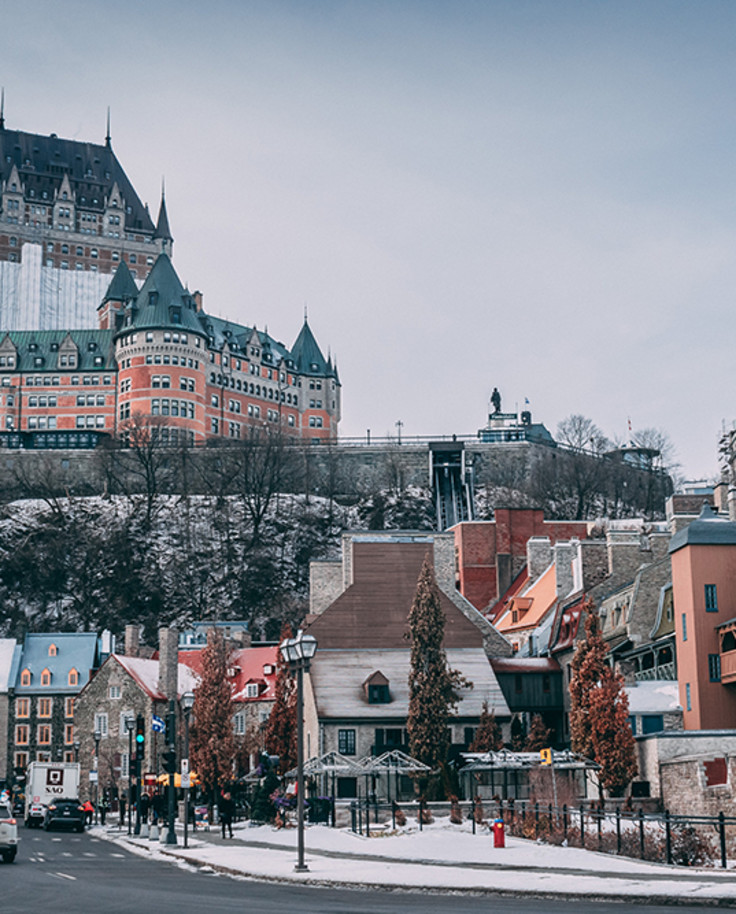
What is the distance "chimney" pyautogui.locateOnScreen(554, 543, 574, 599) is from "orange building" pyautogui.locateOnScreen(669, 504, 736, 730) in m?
20.0

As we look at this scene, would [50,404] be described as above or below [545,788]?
above

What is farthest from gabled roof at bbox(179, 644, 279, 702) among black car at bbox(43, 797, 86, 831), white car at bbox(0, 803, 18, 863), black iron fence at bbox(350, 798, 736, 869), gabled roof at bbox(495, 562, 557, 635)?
white car at bbox(0, 803, 18, 863)

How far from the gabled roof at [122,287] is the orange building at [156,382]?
449cm

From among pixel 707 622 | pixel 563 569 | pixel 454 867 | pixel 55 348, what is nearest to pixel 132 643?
pixel 563 569

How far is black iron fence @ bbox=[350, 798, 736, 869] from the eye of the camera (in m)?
26.8

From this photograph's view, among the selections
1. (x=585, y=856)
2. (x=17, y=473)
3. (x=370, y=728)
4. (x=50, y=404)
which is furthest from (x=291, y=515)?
(x=585, y=856)

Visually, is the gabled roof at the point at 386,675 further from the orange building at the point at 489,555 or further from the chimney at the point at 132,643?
the chimney at the point at 132,643

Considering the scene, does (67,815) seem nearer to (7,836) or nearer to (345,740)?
(345,740)

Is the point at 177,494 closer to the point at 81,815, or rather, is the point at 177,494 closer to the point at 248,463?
the point at 248,463

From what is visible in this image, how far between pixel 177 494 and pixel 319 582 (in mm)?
56929

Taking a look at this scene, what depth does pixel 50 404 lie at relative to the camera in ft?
503

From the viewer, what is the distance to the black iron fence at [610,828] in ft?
87.8

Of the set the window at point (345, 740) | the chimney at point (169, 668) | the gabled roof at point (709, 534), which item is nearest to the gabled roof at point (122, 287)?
the chimney at point (169, 668)

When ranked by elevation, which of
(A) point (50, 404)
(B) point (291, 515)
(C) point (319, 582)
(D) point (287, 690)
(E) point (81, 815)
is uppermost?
(A) point (50, 404)
